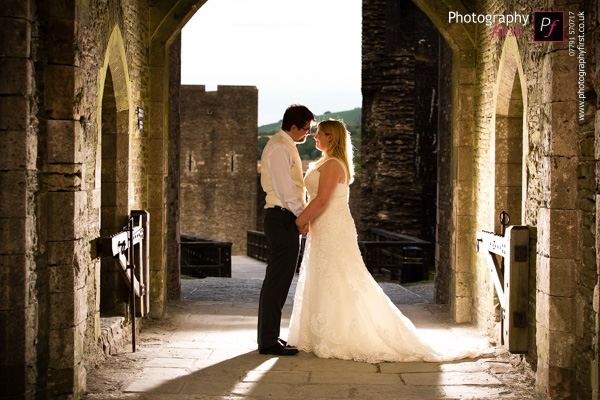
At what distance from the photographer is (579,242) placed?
395cm

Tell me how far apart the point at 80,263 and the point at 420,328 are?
3.27 metres

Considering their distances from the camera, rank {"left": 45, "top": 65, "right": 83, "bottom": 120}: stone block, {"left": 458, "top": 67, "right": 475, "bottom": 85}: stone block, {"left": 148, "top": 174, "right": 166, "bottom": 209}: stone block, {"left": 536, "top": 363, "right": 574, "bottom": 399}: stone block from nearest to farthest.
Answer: {"left": 45, "top": 65, "right": 83, "bottom": 120}: stone block
{"left": 536, "top": 363, "right": 574, "bottom": 399}: stone block
{"left": 458, "top": 67, "right": 475, "bottom": 85}: stone block
{"left": 148, "top": 174, "right": 166, "bottom": 209}: stone block

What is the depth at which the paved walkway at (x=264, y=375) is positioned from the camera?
4.14m

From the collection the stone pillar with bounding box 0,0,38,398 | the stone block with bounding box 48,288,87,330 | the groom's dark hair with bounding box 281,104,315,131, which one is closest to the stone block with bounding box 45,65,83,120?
the stone pillar with bounding box 0,0,38,398

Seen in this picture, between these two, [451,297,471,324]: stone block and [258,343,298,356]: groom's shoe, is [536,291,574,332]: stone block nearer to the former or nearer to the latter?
[258,343,298,356]: groom's shoe

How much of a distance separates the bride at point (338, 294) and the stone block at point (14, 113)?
196cm

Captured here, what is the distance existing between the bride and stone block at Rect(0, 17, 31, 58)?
2.08m

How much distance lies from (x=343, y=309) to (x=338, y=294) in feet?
0.35

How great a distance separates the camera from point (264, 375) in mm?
4508

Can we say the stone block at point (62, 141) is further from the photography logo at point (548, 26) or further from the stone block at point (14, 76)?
the photography logo at point (548, 26)

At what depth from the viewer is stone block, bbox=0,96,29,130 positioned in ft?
11.8

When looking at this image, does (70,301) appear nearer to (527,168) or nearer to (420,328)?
(527,168)

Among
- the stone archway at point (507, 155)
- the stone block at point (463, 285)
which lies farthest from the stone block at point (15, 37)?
the stone block at point (463, 285)

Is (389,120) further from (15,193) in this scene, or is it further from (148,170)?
(15,193)
